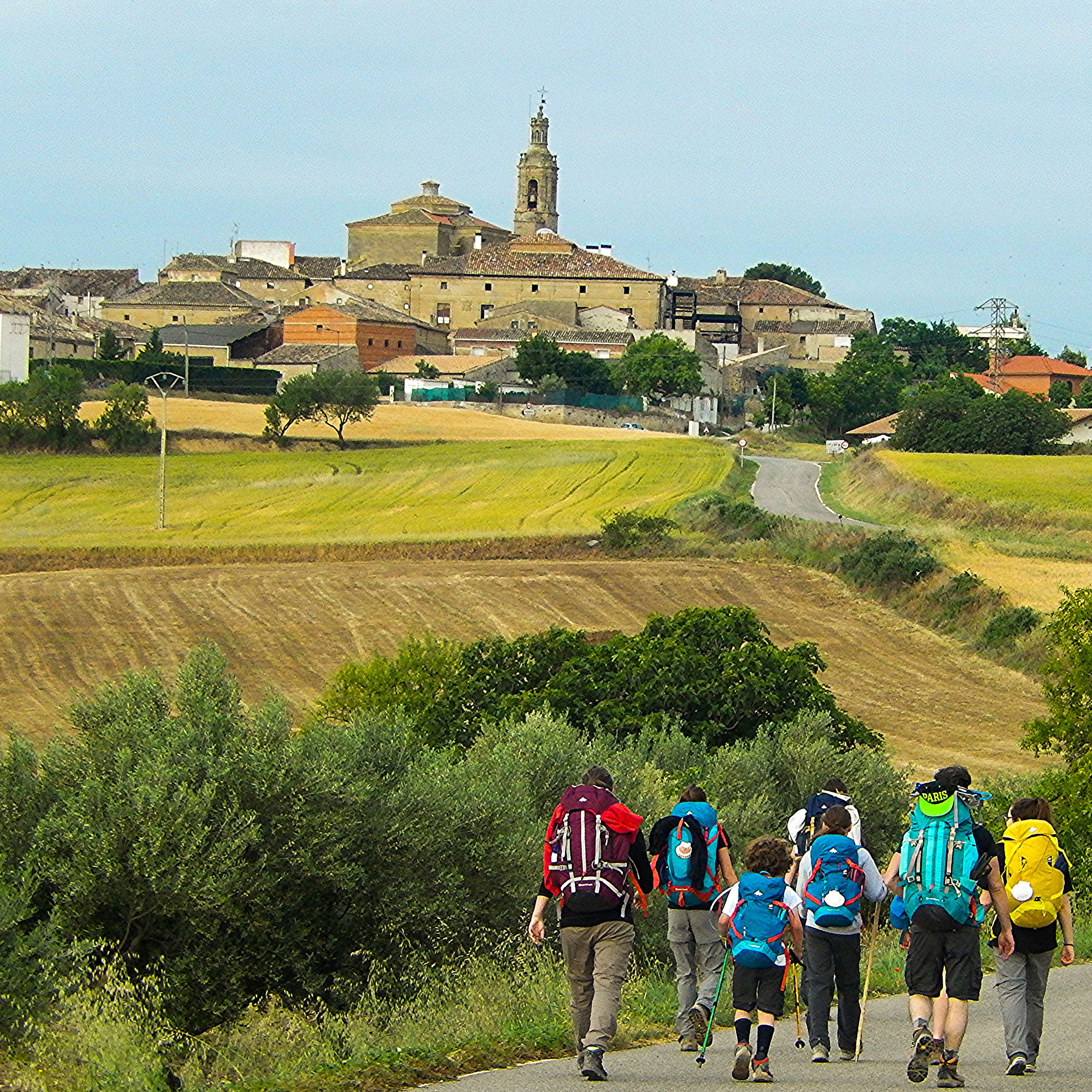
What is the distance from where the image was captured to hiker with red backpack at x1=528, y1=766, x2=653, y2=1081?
33.9 ft

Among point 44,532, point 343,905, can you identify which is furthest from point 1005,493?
point 343,905

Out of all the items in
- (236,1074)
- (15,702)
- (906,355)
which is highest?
(906,355)

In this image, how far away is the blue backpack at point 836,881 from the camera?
10.7m

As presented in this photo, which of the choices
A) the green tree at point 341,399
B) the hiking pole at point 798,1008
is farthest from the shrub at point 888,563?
the hiking pole at point 798,1008

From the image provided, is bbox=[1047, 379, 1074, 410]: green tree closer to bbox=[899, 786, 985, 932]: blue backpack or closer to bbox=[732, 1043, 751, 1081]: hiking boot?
bbox=[899, 786, 985, 932]: blue backpack

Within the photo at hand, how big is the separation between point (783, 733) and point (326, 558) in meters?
34.8

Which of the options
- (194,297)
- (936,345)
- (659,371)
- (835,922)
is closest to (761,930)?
(835,922)

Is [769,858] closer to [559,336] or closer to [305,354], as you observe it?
[305,354]

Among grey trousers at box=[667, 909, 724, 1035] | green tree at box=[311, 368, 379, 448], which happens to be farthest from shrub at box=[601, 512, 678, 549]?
grey trousers at box=[667, 909, 724, 1035]

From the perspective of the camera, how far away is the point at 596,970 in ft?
33.9

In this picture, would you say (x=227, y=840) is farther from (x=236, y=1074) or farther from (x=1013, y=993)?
(x=1013, y=993)

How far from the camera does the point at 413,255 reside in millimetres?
147875

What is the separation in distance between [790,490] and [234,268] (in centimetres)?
7386

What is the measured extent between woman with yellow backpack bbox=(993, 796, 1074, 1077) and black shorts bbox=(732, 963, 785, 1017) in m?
1.18
